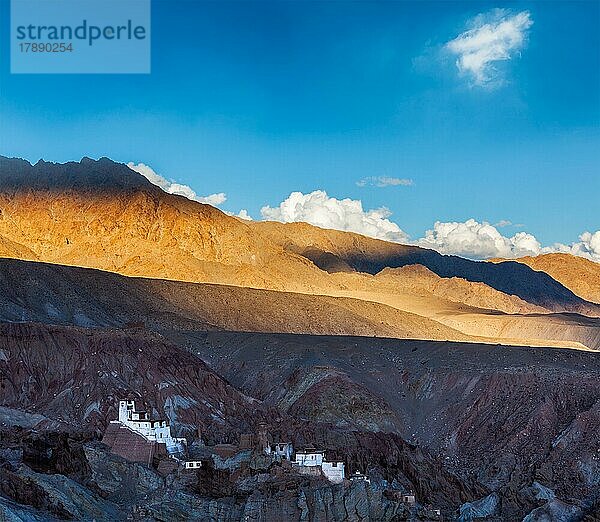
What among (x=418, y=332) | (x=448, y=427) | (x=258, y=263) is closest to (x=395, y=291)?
(x=258, y=263)

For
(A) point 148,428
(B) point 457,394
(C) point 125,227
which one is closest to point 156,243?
(C) point 125,227

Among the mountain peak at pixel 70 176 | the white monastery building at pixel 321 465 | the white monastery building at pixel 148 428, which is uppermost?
the mountain peak at pixel 70 176

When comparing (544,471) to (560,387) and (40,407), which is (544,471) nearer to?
(560,387)

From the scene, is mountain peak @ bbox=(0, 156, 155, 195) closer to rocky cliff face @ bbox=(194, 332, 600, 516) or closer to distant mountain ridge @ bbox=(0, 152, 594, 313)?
distant mountain ridge @ bbox=(0, 152, 594, 313)

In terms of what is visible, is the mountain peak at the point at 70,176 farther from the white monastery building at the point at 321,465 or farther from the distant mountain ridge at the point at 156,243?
the white monastery building at the point at 321,465

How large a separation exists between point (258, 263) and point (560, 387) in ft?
299

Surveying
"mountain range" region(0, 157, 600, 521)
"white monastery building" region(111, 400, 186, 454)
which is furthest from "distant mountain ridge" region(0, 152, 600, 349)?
"white monastery building" region(111, 400, 186, 454)

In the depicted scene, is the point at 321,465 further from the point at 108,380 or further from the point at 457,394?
the point at 457,394

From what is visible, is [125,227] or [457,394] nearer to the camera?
[457,394]

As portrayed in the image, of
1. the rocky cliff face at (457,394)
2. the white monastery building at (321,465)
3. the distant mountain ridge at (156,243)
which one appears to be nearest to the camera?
the white monastery building at (321,465)

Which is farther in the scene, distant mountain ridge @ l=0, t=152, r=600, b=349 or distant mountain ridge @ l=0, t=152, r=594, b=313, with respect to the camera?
distant mountain ridge @ l=0, t=152, r=594, b=313

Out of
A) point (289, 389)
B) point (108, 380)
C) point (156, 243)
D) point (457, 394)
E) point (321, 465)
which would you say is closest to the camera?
point (321, 465)

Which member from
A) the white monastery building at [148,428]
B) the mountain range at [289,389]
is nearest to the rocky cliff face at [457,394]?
the mountain range at [289,389]

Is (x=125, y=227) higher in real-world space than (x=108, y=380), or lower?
higher
